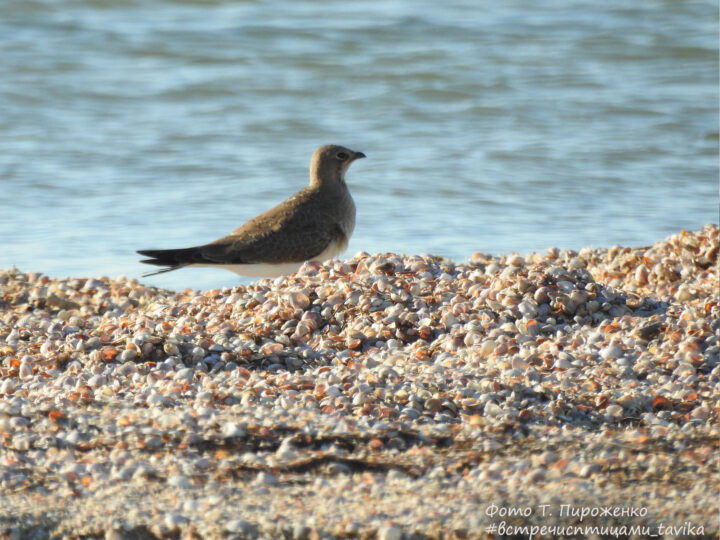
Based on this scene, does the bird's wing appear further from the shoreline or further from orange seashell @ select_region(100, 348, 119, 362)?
orange seashell @ select_region(100, 348, 119, 362)

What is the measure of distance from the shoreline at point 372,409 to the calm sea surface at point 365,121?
283 cm

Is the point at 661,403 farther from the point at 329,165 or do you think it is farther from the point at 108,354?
the point at 329,165

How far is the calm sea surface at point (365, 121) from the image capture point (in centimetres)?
877

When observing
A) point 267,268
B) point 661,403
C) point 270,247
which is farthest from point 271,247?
point 661,403

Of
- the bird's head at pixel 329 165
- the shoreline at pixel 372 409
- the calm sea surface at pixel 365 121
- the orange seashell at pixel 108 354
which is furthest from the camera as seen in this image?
the calm sea surface at pixel 365 121

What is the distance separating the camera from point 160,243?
324 inches

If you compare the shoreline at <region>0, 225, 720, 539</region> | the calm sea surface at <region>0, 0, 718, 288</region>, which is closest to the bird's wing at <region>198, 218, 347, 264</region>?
the shoreline at <region>0, 225, 720, 539</region>

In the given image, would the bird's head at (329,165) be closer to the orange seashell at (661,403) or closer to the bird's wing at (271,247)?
the bird's wing at (271,247)

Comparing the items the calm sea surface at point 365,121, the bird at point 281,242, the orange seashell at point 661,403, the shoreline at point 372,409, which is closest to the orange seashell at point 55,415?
the shoreline at point 372,409

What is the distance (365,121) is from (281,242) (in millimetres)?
5777

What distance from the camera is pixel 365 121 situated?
12141mm

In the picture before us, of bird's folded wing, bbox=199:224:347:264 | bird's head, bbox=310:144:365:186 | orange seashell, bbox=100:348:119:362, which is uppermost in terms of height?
bird's head, bbox=310:144:365:186

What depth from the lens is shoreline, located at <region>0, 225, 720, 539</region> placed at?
3164 mm

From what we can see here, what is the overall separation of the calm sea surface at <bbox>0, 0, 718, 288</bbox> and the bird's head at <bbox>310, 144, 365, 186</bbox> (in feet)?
3.10
